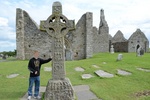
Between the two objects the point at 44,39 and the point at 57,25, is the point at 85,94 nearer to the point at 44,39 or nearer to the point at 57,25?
the point at 57,25

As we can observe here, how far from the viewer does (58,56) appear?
672cm

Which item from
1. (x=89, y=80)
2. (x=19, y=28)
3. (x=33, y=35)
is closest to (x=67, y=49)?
(x=33, y=35)

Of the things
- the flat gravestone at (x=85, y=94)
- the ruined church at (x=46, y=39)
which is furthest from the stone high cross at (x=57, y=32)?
the ruined church at (x=46, y=39)

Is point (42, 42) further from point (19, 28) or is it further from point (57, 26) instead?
point (57, 26)

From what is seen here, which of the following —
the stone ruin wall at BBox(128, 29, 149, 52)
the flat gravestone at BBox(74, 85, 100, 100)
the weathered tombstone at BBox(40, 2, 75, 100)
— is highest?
the stone ruin wall at BBox(128, 29, 149, 52)

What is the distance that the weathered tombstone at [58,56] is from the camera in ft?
21.6

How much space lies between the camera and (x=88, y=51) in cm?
2798

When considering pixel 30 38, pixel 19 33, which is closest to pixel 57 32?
pixel 19 33

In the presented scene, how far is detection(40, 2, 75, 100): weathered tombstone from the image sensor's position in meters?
6.59

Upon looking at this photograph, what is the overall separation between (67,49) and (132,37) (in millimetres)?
16047

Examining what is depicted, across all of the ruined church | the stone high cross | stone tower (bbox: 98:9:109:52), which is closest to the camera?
the stone high cross

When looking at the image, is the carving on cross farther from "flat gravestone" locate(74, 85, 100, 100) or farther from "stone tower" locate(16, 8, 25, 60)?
"stone tower" locate(16, 8, 25, 60)

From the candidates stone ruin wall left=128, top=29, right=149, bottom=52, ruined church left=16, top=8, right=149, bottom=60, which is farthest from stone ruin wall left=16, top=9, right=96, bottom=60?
stone ruin wall left=128, top=29, right=149, bottom=52

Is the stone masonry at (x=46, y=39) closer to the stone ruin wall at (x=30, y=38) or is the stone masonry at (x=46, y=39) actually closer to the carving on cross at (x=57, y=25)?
the stone ruin wall at (x=30, y=38)
